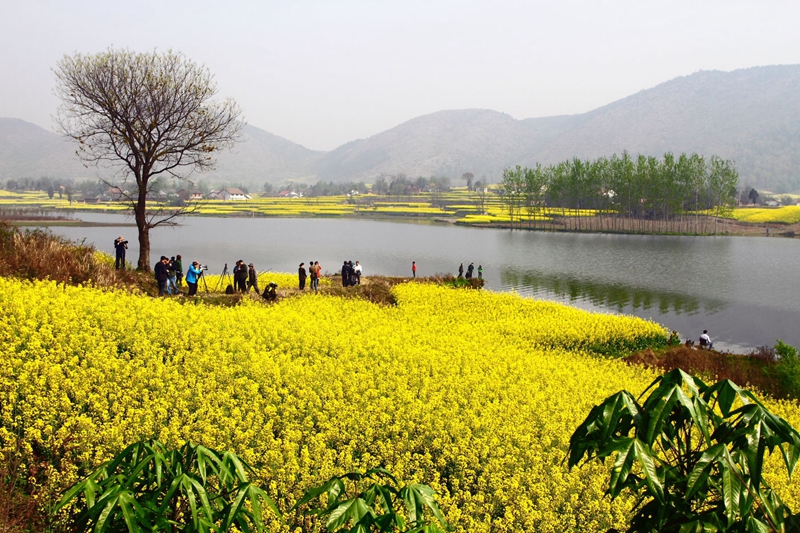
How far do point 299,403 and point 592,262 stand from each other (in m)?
58.5

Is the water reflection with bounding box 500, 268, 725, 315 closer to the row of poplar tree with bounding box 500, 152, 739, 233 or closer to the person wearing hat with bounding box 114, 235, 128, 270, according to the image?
the person wearing hat with bounding box 114, 235, 128, 270

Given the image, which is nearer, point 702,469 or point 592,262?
point 702,469

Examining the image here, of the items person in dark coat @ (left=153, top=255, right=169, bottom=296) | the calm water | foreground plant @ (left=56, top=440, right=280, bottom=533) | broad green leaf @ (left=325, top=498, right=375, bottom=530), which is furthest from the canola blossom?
the calm water

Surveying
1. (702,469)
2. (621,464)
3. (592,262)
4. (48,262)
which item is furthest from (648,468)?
(592,262)

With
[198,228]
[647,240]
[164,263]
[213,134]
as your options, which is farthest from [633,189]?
[164,263]

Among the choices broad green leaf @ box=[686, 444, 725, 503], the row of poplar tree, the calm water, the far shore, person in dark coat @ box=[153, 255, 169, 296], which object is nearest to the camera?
broad green leaf @ box=[686, 444, 725, 503]

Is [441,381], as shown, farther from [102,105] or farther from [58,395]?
[102,105]

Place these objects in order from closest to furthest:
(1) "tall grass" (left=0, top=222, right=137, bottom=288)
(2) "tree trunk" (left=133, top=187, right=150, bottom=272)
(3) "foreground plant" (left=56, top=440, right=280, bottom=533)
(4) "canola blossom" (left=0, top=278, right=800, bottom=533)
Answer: (3) "foreground plant" (left=56, top=440, right=280, bottom=533), (4) "canola blossom" (left=0, top=278, right=800, bottom=533), (1) "tall grass" (left=0, top=222, right=137, bottom=288), (2) "tree trunk" (left=133, top=187, right=150, bottom=272)

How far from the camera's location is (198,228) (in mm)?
111125

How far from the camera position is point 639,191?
109 m

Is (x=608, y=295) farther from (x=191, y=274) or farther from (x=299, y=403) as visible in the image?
(x=299, y=403)

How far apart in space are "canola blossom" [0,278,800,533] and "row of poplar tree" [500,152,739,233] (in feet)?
333

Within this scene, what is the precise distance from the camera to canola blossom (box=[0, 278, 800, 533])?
350 inches

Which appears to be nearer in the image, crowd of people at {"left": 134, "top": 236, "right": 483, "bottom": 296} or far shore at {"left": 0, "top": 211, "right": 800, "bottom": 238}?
crowd of people at {"left": 134, "top": 236, "right": 483, "bottom": 296}
